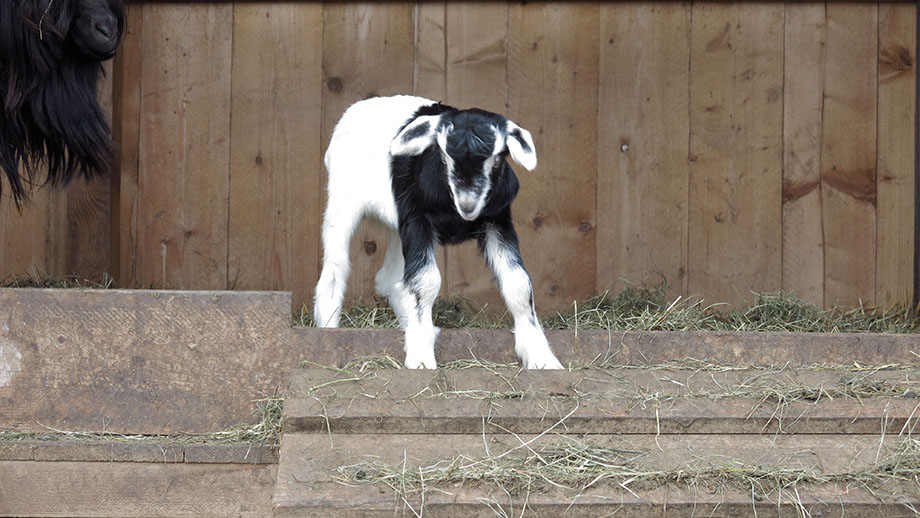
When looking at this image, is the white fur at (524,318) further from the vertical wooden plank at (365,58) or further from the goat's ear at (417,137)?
the vertical wooden plank at (365,58)

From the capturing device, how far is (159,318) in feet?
11.6

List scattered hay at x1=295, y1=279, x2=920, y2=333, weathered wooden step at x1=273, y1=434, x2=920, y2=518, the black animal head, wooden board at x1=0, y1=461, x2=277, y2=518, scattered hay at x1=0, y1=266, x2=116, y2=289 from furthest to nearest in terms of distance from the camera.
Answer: scattered hay at x1=0, y1=266, x2=116, y2=289 → scattered hay at x1=295, y1=279, x2=920, y2=333 → the black animal head → wooden board at x1=0, y1=461, x2=277, y2=518 → weathered wooden step at x1=273, y1=434, x2=920, y2=518

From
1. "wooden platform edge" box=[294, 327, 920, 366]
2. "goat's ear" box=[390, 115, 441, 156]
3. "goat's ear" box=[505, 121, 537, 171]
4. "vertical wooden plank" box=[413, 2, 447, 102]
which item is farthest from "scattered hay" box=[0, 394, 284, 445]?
"vertical wooden plank" box=[413, 2, 447, 102]

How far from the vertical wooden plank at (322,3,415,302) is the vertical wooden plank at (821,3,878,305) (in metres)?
2.39

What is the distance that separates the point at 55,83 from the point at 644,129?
3101mm

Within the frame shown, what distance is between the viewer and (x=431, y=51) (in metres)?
5.58

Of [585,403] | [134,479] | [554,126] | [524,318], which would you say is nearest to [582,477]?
[585,403]

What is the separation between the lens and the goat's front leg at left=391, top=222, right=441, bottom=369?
3.49 metres

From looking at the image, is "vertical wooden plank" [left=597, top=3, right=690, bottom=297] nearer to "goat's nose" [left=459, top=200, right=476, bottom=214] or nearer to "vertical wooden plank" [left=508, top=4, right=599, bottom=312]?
"vertical wooden plank" [left=508, top=4, right=599, bottom=312]

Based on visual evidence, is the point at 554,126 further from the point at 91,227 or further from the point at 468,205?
the point at 91,227

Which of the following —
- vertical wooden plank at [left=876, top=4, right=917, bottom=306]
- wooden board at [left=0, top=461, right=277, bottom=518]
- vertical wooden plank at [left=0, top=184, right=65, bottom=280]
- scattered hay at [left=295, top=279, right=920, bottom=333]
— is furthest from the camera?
vertical wooden plank at [left=876, top=4, right=917, bottom=306]

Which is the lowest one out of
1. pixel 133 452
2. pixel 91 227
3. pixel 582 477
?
pixel 133 452

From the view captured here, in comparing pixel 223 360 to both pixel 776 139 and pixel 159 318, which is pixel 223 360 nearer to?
pixel 159 318

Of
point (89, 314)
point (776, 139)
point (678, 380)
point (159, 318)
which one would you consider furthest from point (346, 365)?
point (776, 139)
